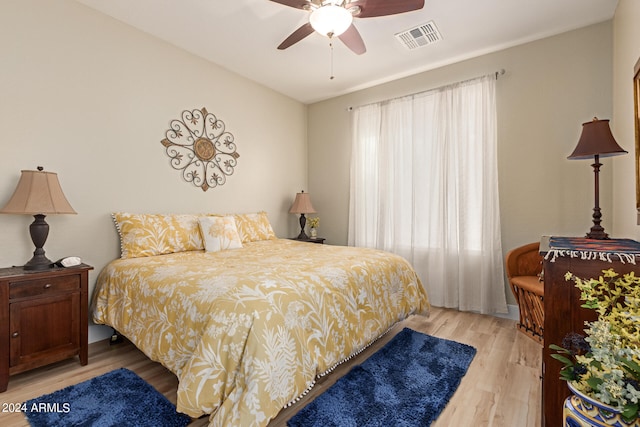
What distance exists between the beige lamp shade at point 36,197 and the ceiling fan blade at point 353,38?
2.38m

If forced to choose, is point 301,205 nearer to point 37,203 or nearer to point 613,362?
point 37,203

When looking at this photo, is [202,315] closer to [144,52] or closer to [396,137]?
[144,52]

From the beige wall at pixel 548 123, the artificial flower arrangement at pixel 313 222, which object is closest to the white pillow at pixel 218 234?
the artificial flower arrangement at pixel 313 222

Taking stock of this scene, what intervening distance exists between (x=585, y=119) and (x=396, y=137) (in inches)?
70.8

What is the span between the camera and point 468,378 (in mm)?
1984

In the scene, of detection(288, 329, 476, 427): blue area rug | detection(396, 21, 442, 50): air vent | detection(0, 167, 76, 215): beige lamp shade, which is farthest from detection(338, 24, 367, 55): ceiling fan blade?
detection(288, 329, 476, 427): blue area rug

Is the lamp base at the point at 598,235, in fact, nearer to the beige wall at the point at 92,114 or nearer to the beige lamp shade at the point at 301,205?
the beige lamp shade at the point at 301,205

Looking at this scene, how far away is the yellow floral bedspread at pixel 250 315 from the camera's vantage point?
1.32m

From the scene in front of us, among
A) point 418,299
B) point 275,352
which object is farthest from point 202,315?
point 418,299

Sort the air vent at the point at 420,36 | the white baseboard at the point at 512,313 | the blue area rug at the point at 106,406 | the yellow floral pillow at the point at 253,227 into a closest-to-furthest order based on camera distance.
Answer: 1. the blue area rug at the point at 106,406
2. the air vent at the point at 420,36
3. the white baseboard at the point at 512,313
4. the yellow floral pillow at the point at 253,227

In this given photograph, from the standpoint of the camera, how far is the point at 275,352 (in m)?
1.38

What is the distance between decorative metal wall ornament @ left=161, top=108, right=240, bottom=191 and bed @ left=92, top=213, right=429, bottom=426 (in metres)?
0.64

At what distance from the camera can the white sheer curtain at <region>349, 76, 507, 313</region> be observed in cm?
313

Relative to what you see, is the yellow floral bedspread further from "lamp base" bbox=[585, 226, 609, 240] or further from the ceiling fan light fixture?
the ceiling fan light fixture
